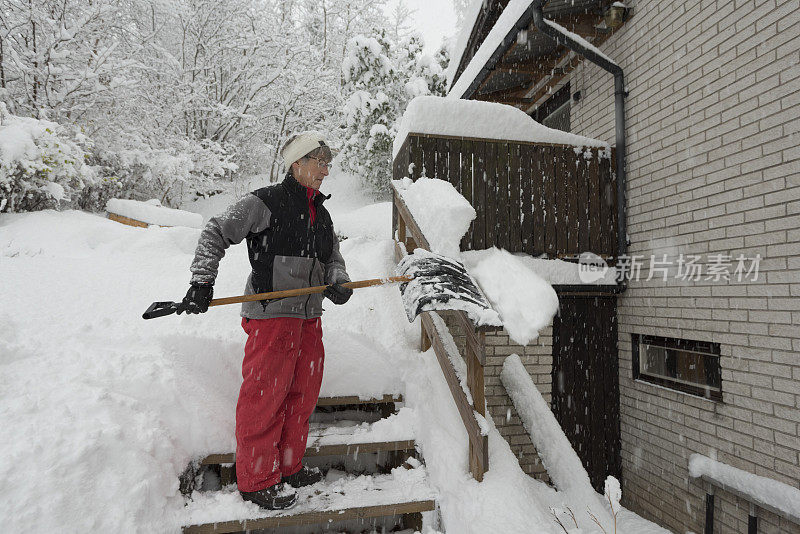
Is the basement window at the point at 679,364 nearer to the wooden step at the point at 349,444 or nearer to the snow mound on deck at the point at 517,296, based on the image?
the snow mound on deck at the point at 517,296

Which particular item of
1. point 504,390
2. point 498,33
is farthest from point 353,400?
point 498,33

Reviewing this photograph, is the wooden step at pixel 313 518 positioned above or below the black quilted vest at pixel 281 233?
below

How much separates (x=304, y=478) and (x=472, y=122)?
3.92m

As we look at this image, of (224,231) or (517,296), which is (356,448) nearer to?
(517,296)

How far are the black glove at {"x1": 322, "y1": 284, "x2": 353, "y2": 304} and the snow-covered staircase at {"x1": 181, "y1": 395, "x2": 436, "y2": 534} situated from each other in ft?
2.77

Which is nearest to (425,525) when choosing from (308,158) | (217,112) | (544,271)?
(308,158)

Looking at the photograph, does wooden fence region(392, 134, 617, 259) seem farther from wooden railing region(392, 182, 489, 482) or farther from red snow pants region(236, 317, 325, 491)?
red snow pants region(236, 317, 325, 491)

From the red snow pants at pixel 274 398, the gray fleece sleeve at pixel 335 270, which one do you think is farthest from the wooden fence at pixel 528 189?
the red snow pants at pixel 274 398

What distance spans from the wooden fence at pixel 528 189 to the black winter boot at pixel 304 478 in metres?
2.85

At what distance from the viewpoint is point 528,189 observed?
4.78 meters

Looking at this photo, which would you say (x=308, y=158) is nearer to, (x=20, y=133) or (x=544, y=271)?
(x=544, y=271)

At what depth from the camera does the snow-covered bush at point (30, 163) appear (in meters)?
6.08

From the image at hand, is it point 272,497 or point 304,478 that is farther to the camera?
point 304,478

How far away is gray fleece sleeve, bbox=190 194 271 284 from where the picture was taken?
2.13 meters
